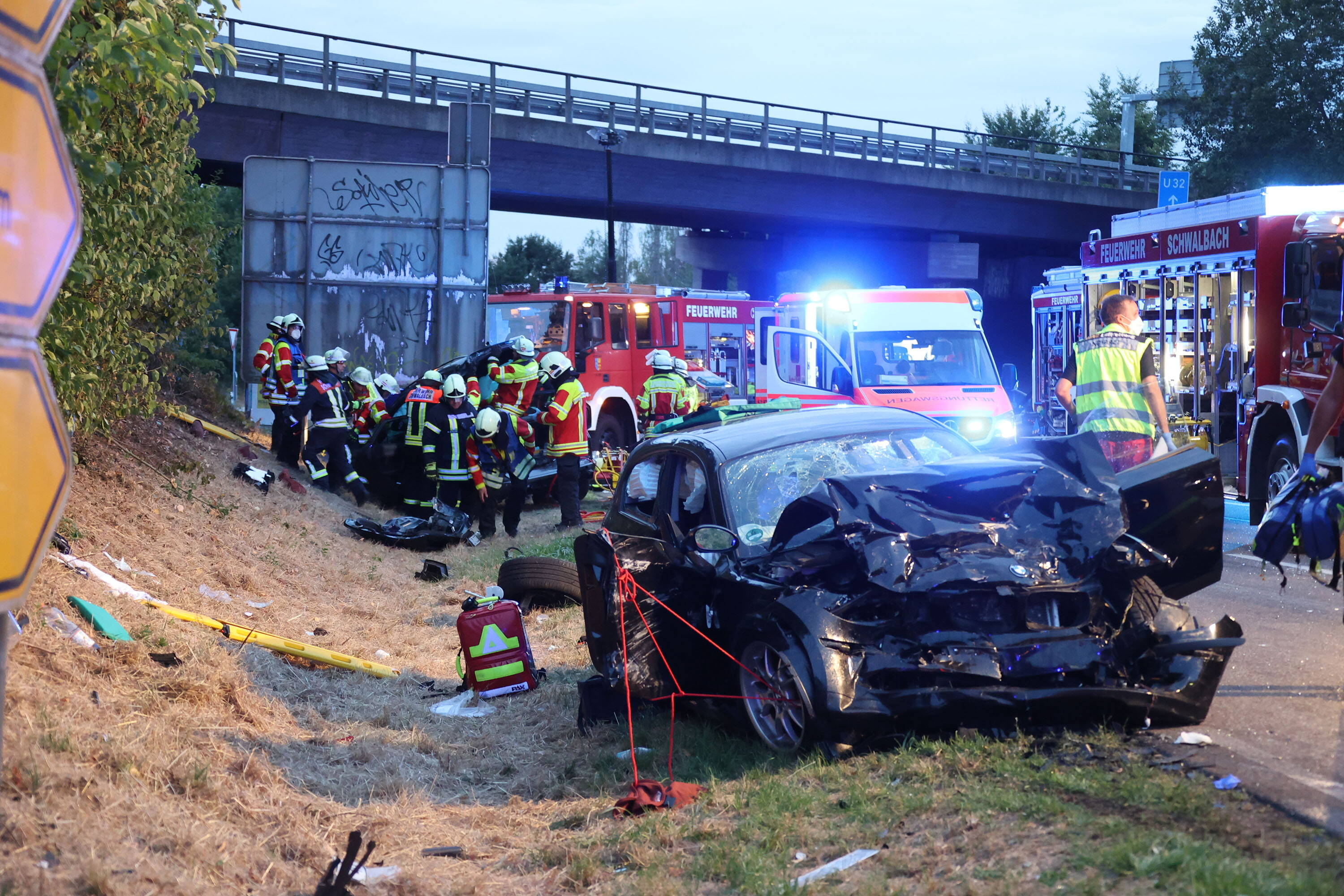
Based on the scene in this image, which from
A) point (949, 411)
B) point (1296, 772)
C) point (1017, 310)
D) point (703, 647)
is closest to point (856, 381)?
point (949, 411)

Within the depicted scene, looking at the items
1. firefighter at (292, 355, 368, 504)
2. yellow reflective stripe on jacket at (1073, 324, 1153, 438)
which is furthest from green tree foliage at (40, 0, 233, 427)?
yellow reflective stripe on jacket at (1073, 324, 1153, 438)

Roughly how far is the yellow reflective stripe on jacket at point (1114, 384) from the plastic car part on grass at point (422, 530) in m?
6.93

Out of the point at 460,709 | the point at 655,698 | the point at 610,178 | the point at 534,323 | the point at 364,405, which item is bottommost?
the point at 460,709

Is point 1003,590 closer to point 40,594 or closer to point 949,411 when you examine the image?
point 40,594

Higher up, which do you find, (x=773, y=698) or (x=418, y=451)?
(x=418, y=451)

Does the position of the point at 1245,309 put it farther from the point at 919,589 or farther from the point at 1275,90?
the point at 1275,90

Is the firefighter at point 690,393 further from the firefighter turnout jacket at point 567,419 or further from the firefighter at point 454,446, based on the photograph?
the firefighter at point 454,446

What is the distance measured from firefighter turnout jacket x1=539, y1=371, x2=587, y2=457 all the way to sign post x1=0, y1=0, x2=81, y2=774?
37.1 feet

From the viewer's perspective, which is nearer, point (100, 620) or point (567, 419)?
point (100, 620)

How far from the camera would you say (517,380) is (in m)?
14.3

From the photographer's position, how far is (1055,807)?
4.11m

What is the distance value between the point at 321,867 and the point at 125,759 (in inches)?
32.6

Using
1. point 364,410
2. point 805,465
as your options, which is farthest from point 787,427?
point 364,410

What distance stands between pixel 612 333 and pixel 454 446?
6.94m
